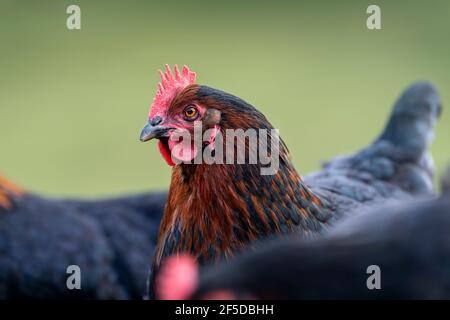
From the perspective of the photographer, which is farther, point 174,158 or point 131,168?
point 131,168

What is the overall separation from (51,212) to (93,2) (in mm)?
6700

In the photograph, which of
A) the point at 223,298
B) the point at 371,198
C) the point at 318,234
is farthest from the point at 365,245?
the point at 371,198

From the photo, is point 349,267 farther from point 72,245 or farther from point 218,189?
point 72,245

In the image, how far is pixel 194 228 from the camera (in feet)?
7.53

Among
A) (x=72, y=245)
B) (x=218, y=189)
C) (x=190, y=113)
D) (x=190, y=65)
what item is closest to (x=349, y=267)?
(x=218, y=189)

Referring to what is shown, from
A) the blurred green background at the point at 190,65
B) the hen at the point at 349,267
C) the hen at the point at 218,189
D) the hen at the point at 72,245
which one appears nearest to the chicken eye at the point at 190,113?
the hen at the point at 218,189

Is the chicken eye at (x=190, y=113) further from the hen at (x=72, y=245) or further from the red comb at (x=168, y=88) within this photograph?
the hen at (x=72, y=245)

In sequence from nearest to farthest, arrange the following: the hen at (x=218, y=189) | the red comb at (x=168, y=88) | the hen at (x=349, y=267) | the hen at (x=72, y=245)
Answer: the hen at (x=349, y=267), the hen at (x=218, y=189), the red comb at (x=168, y=88), the hen at (x=72, y=245)

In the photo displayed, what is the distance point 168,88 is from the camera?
2453 mm

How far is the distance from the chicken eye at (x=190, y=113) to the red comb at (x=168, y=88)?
0.09m

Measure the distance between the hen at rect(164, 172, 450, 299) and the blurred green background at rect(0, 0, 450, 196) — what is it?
16.7 ft

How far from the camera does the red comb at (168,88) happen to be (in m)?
2.40
